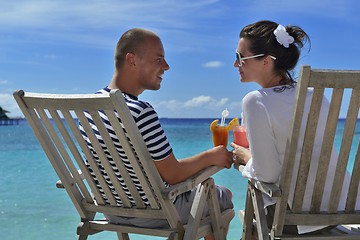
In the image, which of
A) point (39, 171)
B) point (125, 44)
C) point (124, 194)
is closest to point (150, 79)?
point (125, 44)

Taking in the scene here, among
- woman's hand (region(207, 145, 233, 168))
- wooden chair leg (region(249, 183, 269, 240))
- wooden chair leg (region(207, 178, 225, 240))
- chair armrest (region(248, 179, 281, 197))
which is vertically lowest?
wooden chair leg (region(207, 178, 225, 240))

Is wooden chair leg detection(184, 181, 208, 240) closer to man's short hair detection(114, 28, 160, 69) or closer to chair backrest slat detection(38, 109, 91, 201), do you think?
chair backrest slat detection(38, 109, 91, 201)

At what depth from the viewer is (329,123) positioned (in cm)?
230

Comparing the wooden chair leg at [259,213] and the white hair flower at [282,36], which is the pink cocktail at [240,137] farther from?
the white hair flower at [282,36]

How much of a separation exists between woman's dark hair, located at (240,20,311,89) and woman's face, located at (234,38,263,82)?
2 cm

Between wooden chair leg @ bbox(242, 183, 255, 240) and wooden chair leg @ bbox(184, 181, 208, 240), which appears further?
wooden chair leg @ bbox(242, 183, 255, 240)

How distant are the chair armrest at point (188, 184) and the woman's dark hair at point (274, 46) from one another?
556 mm

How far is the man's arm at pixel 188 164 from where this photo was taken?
255 centimetres

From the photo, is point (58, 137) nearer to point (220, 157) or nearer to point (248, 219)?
point (220, 157)

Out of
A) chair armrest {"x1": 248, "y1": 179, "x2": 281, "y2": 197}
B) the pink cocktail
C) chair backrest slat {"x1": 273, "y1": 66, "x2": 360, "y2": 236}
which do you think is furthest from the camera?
the pink cocktail

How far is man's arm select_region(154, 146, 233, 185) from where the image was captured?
2.55 meters

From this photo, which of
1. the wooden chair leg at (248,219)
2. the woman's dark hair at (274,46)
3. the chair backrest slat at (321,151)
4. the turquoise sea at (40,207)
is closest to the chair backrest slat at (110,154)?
the wooden chair leg at (248,219)

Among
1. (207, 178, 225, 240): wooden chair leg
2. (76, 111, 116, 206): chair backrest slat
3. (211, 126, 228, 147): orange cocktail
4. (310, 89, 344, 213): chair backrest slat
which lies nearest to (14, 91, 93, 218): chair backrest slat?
(76, 111, 116, 206): chair backrest slat

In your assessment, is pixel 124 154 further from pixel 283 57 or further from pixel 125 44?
pixel 283 57
